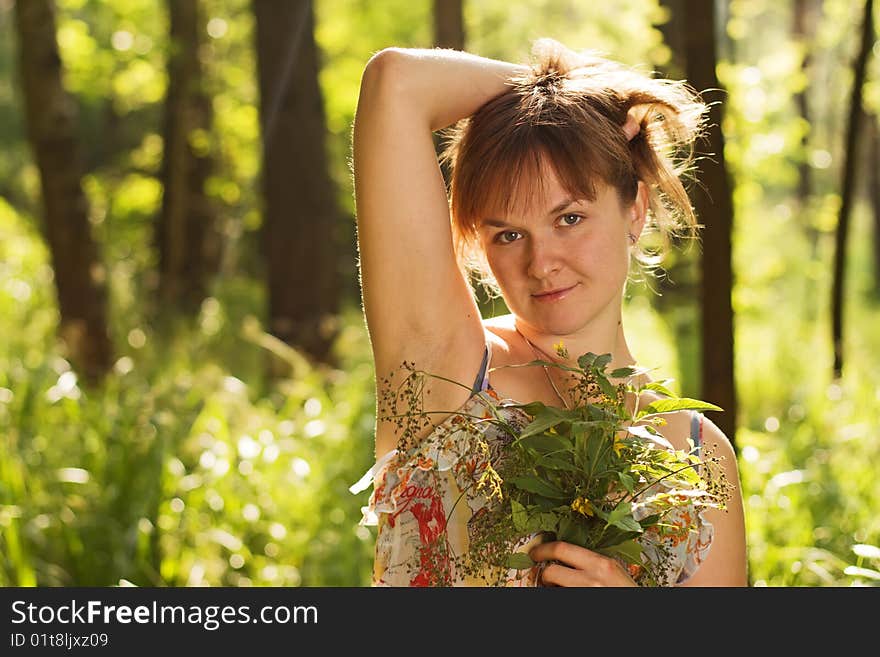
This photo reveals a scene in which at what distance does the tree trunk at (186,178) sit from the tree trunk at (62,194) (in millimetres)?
3168

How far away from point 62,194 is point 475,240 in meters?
4.74

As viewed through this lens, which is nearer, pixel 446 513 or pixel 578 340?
pixel 446 513

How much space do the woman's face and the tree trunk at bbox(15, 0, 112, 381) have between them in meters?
4.71

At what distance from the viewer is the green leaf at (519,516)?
188cm

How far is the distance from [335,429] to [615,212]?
11.8 ft

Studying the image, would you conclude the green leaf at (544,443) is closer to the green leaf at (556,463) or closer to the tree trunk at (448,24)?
the green leaf at (556,463)

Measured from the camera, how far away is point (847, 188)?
5855 millimetres

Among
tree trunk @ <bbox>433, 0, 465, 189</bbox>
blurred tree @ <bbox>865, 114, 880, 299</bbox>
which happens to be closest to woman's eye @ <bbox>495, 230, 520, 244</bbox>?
tree trunk @ <bbox>433, 0, 465, 189</bbox>

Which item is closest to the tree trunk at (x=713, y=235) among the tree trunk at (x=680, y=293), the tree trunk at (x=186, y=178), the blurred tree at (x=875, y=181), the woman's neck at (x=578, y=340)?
the woman's neck at (x=578, y=340)

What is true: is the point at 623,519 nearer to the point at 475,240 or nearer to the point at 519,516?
the point at 519,516

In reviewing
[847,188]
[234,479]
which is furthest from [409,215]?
[847,188]

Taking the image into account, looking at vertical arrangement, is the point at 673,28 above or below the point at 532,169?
above
